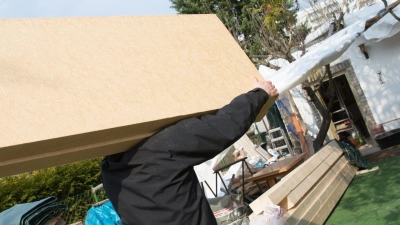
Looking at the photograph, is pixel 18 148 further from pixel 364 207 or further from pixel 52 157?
pixel 364 207

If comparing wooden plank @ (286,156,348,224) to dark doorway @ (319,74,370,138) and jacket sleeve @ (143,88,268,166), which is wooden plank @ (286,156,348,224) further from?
dark doorway @ (319,74,370,138)

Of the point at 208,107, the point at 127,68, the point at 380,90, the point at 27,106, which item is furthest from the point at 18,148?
the point at 380,90

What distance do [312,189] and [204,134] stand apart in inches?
163

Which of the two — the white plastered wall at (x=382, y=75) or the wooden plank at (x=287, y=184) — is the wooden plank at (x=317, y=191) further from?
the white plastered wall at (x=382, y=75)

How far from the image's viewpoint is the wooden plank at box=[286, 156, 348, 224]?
4831 millimetres

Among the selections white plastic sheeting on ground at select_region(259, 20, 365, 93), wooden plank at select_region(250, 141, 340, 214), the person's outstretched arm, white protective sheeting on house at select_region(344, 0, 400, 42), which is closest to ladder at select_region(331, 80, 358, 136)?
white protective sheeting on house at select_region(344, 0, 400, 42)

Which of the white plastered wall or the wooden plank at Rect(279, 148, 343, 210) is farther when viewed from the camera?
the white plastered wall

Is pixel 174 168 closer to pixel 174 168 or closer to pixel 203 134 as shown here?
pixel 174 168

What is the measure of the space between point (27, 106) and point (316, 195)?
186 inches

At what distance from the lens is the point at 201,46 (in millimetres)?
2389

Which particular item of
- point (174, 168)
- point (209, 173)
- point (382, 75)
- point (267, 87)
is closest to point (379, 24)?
point (382, 75)

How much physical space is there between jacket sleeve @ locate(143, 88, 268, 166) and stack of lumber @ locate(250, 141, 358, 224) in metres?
2.59

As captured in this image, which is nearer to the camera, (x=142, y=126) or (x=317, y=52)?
(x=142, y=126)

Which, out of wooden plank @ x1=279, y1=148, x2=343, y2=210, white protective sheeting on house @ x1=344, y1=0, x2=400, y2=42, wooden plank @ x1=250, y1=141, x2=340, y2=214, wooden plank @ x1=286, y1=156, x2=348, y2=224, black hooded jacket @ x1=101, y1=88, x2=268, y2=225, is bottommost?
wooden plank @ x1=286, y1=156, x2=348, y2=224
